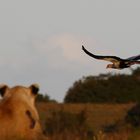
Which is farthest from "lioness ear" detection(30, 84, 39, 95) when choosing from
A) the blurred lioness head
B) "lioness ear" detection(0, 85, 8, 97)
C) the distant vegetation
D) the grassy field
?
the distant vegetation

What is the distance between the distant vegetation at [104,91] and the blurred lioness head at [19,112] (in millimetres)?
42656

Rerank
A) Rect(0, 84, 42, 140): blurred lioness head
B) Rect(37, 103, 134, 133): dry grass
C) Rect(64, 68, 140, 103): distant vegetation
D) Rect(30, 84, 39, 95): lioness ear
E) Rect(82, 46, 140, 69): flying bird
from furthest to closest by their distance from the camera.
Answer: Rect(64, 68, 140, 103): distant vegetation
Rect(37, 103, 134, 133): dry grass
Rect(30, 84, 39, 95): lioness ear
Rect(0, 84, 42, 140): blurred lioness head
Rect(82, 46, 140, 69): flying bird

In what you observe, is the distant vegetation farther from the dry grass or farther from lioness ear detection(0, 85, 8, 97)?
lioness ear detection(0, 85, 8, 97)

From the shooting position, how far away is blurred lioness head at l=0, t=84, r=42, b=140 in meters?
10.8

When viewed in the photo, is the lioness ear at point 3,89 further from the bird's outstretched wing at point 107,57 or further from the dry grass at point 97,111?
the dry grass at point 97,111

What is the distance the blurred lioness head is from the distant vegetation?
42656 millimetres

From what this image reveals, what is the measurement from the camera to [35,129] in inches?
436

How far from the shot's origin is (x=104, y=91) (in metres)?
55.8

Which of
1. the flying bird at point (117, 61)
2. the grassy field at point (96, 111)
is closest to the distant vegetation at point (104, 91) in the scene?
the grassy field at point (96, 111)

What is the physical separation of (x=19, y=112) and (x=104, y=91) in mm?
44583

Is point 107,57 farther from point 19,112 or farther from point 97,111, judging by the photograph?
point 97,111

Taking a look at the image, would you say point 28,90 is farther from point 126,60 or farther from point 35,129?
point 126,60

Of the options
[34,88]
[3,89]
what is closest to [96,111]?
[34,88]

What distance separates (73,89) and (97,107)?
10.2 m
